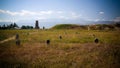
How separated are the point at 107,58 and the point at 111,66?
2.12m

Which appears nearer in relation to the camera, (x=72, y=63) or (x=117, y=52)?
(x=72, y=63)

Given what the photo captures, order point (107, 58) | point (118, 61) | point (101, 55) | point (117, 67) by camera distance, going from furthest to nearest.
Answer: point (101, 55) < point (107, 58) < point (118, 61) < point (117, 67)

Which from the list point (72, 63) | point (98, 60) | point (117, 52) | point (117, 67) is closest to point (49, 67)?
point (72, 63)

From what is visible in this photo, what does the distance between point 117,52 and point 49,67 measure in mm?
8446

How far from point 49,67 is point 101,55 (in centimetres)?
655

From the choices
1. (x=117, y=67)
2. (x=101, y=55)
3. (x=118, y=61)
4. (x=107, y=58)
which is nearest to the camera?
(x=117, y=67)

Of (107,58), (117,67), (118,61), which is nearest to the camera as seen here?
(117,67)

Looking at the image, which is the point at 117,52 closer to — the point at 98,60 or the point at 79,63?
the point at 98,60

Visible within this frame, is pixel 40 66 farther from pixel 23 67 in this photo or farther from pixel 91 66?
pixel 91 66

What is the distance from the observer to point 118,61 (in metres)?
12.7

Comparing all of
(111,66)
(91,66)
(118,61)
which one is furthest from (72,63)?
(118,61)

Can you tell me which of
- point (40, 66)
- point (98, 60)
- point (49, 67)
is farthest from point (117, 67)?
point (40, 66)

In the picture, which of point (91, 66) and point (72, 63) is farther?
point (72, 63)

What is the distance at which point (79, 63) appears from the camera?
12734 mm
